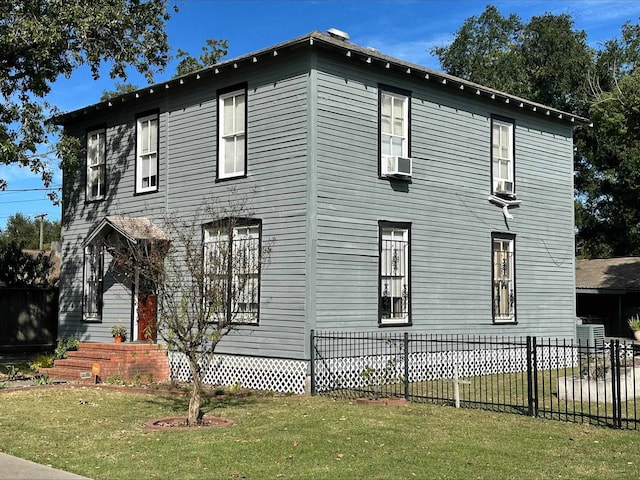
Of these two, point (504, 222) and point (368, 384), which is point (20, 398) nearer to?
point (368, 384)

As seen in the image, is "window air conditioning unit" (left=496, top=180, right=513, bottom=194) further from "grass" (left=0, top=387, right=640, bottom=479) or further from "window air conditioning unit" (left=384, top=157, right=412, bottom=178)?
"grass" (left=0, top=387, right=640, bottom=479)

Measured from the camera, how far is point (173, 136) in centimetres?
1823

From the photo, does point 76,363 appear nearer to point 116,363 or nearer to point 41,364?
point 116,363

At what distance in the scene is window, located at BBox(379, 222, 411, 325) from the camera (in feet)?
53.7

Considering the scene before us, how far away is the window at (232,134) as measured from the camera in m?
16.6

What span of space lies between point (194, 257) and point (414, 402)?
4.94 meters

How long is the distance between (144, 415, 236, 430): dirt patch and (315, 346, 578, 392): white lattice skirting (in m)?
3.42

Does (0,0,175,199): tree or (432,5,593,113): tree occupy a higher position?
(432,5,593,113): tree

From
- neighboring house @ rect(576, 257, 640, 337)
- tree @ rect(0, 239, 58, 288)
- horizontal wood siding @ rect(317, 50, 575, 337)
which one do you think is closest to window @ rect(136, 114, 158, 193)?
horizontal wood siding @ rect(317, 50, 575, 337)

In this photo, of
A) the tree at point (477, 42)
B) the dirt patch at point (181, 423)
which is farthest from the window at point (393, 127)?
the tree at point (477, 42)

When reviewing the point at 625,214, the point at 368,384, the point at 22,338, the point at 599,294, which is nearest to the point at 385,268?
the point at 368,384

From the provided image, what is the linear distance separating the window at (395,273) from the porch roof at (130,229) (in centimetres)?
535

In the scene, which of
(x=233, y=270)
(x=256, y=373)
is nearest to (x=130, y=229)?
(x=256, y=373)

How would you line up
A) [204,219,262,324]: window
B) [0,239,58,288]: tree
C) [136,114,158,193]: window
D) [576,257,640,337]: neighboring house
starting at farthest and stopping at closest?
1. [576,257,640,337]: neighboring house
2. [0,239,58,288]: tree
3. [136,114,158,193]: window
4. [204,219,262,324]: window
